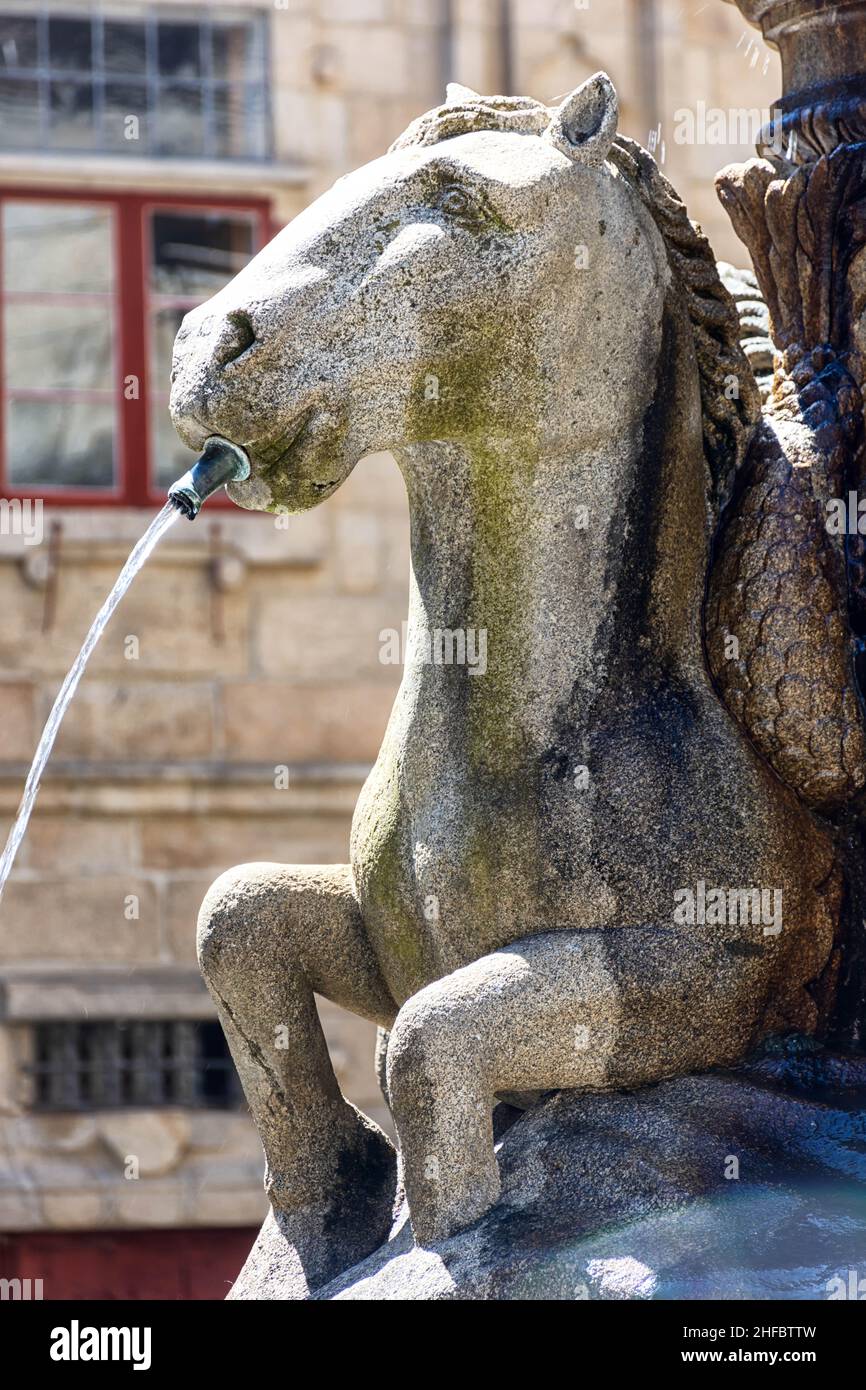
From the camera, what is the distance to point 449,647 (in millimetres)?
3484

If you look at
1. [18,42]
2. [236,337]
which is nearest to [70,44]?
[18,42]

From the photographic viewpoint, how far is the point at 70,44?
1294 centimetres

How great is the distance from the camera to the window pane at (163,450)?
42.8ft

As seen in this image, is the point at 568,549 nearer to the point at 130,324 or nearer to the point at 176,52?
the point at 130,324

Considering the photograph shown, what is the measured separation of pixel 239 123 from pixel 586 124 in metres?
10.0

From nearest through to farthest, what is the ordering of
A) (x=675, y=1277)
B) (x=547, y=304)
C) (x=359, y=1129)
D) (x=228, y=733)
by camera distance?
(x=675, y=1277)
(x=547, y=304)
(x=359, y=1129)
(x=228, y=733)

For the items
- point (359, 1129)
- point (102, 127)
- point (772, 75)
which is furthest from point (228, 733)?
point (359, 1129)

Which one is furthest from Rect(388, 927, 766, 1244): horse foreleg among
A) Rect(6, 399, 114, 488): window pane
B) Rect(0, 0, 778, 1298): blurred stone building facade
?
Rect(6, 399, 114, 488): window pane

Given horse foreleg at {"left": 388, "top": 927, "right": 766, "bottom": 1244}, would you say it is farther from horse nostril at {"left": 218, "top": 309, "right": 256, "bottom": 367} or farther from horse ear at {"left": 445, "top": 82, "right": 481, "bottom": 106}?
horse ear at {"left": 445, "top": 82, "right": 481, "bottom": 106}

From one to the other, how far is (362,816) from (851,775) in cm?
60

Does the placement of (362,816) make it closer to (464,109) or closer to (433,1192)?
(433,1192)

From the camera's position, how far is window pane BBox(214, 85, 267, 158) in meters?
13.2

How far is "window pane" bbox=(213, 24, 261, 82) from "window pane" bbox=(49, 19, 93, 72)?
58 centimetres

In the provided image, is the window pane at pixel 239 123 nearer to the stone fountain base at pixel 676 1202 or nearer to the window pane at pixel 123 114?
the window pane at pixel 123 114
